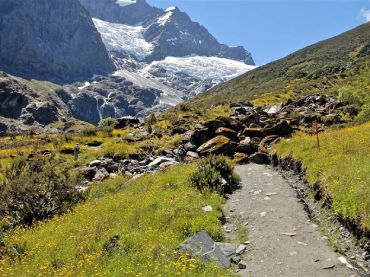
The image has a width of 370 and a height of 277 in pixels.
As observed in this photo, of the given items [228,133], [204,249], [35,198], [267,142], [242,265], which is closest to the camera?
[242,265]

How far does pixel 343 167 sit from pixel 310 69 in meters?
109

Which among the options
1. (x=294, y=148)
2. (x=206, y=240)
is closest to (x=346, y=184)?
(x=206, y=240)

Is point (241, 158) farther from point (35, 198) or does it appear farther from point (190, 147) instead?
point (35, 198)

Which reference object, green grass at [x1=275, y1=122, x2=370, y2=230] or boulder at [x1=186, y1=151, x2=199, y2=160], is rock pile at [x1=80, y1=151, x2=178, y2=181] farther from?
green grass at [x1=275, y1=122, x2=370, y2=230]

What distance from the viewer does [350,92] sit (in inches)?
1858

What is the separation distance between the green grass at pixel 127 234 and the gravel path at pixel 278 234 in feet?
3.58

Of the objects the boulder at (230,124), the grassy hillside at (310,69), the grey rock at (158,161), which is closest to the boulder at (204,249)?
the grey rock at (158,161)

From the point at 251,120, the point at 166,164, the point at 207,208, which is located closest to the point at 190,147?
the point at 166,164

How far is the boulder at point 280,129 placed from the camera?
106 feet

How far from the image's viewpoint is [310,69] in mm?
121125

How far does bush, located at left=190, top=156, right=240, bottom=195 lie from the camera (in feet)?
65.6

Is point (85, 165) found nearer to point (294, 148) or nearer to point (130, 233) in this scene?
point (294, 148)

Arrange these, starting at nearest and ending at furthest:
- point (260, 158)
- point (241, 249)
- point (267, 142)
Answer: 1. point (241, 249)
2. point (260, 158)
3. point (267, 142)

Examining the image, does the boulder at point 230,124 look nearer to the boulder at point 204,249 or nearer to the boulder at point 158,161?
the boulder at point 158,161
